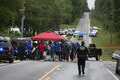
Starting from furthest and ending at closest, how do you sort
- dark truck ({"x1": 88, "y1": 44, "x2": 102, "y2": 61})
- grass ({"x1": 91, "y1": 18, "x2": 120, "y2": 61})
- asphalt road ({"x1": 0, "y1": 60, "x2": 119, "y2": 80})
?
grass ({"x1": 91, "y1": 18, "x2": 120, "y2": 61})
dark truck ({"x1": 88, "y1": 44, "x2": 102, "y2": 61})
asphalt road ({"x1": 0, "y1": 60, "x2": 119, "y2": 80})

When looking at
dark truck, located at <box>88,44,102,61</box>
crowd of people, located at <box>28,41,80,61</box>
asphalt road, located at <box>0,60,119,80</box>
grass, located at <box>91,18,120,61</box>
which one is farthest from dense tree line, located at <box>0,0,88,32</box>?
asphalt road, located at <box>0,60,119,80</box>

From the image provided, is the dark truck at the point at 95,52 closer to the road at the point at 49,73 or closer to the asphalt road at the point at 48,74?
the road at the point at 49,73

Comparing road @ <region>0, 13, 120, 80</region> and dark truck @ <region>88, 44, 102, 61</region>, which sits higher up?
dark truck @ <region>88, 44, 102, 61</region>

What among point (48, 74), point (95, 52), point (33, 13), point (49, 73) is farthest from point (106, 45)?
point (48, 74)

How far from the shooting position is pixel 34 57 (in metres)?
36.9

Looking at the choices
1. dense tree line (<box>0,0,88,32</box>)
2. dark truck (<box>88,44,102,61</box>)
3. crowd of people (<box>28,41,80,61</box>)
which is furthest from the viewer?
dense tree line (<box>0,0,88,32</box>)

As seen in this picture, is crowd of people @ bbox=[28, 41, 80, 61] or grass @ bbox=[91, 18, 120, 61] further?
grass @ bbox=[91, 18, 120, 61]

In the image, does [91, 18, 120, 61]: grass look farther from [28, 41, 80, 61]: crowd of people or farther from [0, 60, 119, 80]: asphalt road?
[0, 60, 119, 80]: asphalt road

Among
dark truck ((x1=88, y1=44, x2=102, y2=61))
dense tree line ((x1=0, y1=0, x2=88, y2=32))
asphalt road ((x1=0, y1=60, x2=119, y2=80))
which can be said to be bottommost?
asphalt road ((x1=0, y1=60, x2=119, y2=80))

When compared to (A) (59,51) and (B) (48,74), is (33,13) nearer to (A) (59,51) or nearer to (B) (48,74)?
(A) (59,51)

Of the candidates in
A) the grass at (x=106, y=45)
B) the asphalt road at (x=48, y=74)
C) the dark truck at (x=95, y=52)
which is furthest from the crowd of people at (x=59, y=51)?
the asphalt road at (x=48, y=74)

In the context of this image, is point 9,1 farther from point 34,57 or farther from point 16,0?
point 34,57

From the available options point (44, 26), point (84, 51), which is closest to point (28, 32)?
point (44, 26)

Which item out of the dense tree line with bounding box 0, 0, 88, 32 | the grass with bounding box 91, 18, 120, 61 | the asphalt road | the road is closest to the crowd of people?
the grass with bounding box 91, 18, 120, 61
